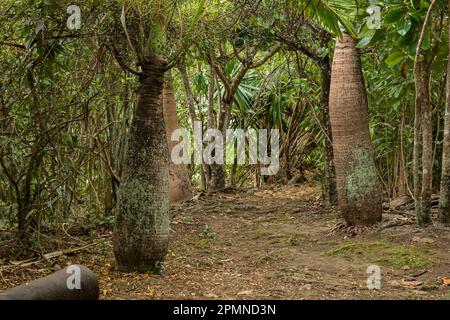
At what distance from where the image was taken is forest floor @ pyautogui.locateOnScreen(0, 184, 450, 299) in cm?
448

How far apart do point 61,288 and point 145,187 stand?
52.6 inches

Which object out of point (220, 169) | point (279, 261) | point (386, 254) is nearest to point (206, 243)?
point (279, 261)

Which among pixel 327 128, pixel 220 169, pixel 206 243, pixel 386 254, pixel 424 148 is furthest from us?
pixel 220 169

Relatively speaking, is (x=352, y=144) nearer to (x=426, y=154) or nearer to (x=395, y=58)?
(x=426, y=154)

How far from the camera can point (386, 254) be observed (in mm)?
5633

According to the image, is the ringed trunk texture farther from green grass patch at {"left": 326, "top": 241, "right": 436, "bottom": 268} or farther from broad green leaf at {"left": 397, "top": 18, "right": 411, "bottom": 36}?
broad green leaf at {"left": 397, "top": 18, "right": 411, "bottom": 36}

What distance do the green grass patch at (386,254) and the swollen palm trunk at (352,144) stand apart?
2.24ft

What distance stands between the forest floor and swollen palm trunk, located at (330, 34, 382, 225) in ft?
0.81

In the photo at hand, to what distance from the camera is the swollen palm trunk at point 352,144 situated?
6.66 m

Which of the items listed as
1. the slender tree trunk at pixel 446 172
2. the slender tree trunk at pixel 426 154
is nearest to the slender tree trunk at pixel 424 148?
the slender tree trunk at pixel 426 154

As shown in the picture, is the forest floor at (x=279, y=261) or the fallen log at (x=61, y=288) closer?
the fallen log at (x=61, y=288)

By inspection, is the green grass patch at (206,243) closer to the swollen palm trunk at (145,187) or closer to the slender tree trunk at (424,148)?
the swollen palm trunk at (145,187)

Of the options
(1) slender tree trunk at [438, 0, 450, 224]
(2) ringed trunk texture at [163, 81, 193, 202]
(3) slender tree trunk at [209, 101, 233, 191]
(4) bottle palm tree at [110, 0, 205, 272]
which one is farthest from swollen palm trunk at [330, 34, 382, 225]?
(3) slender tree trunk at [209, 101, 233, 191]
